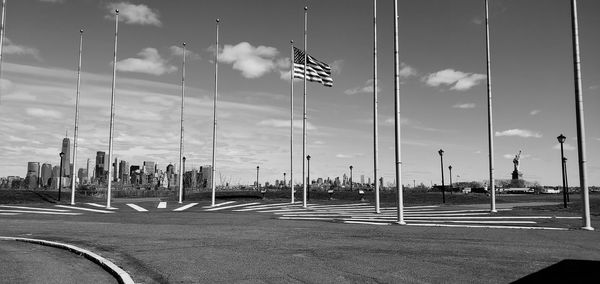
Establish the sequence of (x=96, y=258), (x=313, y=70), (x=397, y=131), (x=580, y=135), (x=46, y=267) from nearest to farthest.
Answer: (x=46, y=267), (x=96, y=258), (x=580, y=135), (x=397, y=131), (x=313, y=70)

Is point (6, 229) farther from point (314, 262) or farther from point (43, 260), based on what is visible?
point (314, 262)

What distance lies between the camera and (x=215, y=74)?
34.8m

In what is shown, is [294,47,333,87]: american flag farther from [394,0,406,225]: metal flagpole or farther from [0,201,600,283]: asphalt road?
[0,201,600,283]: asphalt road

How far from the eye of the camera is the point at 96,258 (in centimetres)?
1016

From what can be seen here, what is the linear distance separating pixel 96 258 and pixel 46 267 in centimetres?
96

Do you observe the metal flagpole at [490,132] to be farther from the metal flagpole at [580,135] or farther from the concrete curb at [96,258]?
the concrete curb at [96,258]

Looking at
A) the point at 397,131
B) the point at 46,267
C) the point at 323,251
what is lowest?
the point at 46,267

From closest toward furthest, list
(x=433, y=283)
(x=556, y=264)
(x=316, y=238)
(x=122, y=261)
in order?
(x=433, y=283), (x=556, y=264), (x=122, y=261), (x=316, y=238)

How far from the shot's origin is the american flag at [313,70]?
3103 cm

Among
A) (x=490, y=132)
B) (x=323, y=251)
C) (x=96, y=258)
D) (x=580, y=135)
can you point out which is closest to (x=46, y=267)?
(x=96, y=258)

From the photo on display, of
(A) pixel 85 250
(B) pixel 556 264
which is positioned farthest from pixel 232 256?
(B) pixel 556 264

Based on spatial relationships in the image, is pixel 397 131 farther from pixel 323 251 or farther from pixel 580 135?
pixel 323 251

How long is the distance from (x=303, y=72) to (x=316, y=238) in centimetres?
1859

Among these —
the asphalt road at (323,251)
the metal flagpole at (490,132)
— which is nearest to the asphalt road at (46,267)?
the asphalt road at (323,251)
